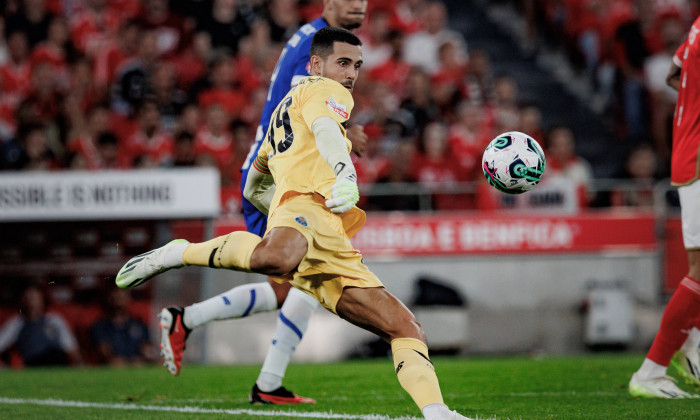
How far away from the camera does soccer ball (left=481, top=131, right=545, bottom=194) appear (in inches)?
208

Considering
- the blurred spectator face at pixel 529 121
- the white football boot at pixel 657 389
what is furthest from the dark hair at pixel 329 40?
the blurred spectator face at pixel 529 121

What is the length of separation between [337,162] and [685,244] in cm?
266

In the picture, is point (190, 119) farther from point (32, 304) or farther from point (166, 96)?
point (32, 304)

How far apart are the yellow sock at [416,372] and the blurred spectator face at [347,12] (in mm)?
2600

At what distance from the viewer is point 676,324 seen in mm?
5926

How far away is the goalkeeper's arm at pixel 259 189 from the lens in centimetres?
550

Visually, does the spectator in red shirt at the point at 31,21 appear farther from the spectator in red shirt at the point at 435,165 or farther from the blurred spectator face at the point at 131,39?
the spectator in red shirt at the point at 435,165

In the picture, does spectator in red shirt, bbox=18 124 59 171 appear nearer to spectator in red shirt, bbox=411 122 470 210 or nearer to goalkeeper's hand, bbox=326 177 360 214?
spectator in red shirt, bbox=411 122 470 210

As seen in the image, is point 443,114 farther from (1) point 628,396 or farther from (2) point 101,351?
(1) point 628,396

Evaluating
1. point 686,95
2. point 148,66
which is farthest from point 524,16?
point 686,95

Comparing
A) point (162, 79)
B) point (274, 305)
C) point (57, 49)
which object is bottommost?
point (274, 305)

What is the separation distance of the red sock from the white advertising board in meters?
5.37

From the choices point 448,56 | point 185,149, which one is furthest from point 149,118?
point 448,56

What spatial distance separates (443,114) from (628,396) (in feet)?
23.8
